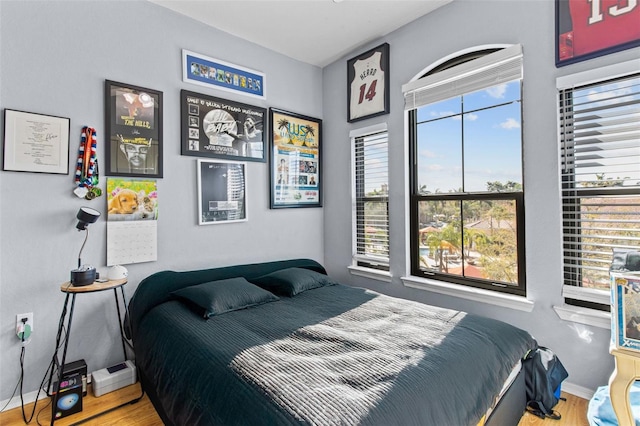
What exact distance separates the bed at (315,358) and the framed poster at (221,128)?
113cm

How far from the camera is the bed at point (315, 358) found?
3.80 ft

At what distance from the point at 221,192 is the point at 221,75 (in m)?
1.07

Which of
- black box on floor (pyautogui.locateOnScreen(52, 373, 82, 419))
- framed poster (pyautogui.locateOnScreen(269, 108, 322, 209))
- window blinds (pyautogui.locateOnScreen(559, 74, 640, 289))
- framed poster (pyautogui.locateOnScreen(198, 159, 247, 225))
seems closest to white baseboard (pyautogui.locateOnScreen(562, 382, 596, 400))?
window blinds (pyautogui.locateOnScreen(559, 74, 640, 289))

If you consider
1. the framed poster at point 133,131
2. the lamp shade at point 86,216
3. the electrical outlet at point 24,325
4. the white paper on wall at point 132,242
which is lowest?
the electrical outlet at point 24,325

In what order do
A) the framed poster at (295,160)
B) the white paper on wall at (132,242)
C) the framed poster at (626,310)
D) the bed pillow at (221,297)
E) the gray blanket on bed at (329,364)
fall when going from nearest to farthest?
the gray blanket on bed at (329,364) < the framed poster at (626,310) < the bed pillow at (221,297) < the white paper on wall at (132,242) < the framed poster at (295,160)

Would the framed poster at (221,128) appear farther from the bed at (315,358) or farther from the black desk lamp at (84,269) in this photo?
the bed at (315,358)

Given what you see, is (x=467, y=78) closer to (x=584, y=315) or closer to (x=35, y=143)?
(x=584, y=315)

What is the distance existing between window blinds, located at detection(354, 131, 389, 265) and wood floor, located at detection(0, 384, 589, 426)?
1632 mm

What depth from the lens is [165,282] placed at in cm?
236

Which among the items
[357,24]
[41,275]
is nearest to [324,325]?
[41,275]

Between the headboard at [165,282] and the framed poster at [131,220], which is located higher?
the framed poster at [131,220]

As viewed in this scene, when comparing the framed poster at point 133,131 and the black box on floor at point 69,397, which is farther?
the framed poster at point 133,131

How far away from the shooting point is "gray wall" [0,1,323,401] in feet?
6.51

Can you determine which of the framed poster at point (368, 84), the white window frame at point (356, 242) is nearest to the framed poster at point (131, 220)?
the white window frame at point (356, 242)
